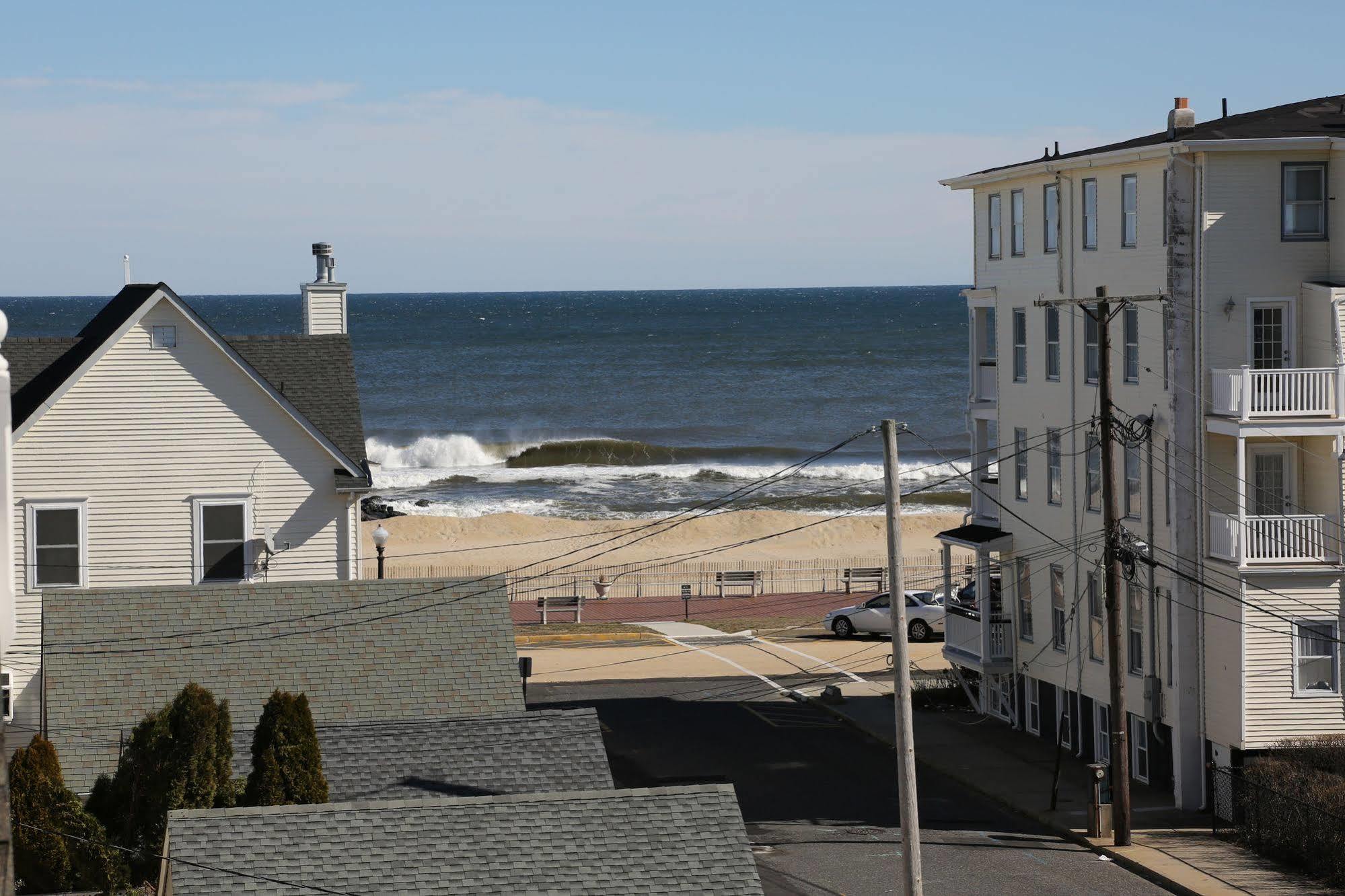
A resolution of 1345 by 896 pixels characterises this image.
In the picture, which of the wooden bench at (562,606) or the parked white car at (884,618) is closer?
the parked white car at (884,618)

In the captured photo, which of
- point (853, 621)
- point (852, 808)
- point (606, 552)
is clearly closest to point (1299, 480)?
point (852, 808)

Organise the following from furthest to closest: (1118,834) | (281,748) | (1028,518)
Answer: (1028,518)
(1118,834)
(281,748)

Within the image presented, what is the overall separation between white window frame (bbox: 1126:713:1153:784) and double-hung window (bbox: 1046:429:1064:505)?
4746 mm

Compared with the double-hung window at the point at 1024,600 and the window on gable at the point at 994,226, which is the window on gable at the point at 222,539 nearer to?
the double-hung window at the point at 1024,600

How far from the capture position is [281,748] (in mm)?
18984

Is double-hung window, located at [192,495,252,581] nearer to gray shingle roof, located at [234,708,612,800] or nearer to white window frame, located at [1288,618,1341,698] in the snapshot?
gray shingle roof, located at [234,708,612,800]

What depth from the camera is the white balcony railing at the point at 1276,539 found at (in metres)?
27.1

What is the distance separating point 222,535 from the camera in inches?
1099

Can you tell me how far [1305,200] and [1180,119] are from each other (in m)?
2.88

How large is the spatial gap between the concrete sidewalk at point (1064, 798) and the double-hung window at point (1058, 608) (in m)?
2.26

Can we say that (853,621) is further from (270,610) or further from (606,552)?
(270,610)

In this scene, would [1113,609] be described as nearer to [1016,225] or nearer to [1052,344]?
[1052,344]

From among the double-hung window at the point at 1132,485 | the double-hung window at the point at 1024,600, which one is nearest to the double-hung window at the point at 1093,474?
the double-hung window at the point at 1132,485

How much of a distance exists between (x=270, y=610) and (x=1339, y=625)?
57.6 ft
